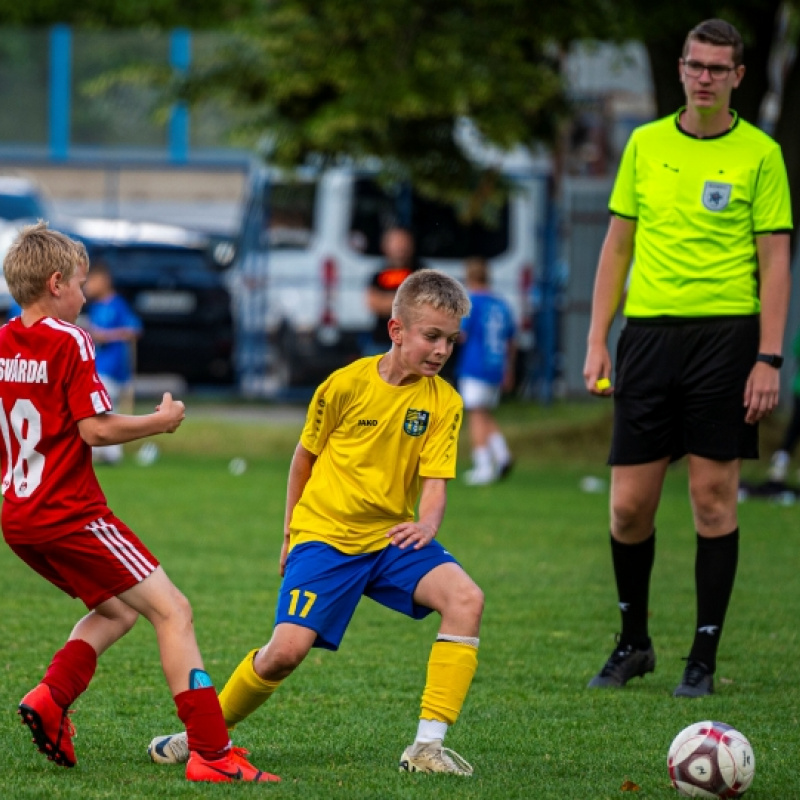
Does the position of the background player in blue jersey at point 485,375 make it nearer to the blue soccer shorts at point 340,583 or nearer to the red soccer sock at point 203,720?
the blue soccer shorts at point 340,583

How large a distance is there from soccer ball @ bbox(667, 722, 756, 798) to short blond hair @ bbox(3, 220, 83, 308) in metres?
2.21

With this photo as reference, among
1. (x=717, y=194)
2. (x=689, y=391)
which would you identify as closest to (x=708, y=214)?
(x=717, y=194)

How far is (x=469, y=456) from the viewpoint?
16938 millimetres

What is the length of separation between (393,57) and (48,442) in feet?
34.8

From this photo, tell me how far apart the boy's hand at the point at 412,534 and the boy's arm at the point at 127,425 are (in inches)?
28.7

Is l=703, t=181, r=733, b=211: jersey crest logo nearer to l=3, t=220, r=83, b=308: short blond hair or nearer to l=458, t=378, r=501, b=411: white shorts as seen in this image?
l=3, t=220, r=83, b=308: short blond hair

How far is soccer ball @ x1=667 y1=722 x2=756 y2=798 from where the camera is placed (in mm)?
4355

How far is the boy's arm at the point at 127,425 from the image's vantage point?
431 cm

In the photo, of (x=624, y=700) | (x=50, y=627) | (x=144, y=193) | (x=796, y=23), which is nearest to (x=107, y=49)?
(x=144, y=193)

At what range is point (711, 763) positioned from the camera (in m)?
4.37

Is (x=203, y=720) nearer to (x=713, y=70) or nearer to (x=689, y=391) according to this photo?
(x=689, y=391)

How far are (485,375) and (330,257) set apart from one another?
8.16 meters

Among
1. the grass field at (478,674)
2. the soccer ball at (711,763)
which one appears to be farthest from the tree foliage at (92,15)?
the soccer ball at (711,763)

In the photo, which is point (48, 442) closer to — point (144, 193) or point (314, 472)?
point (314, 472)
